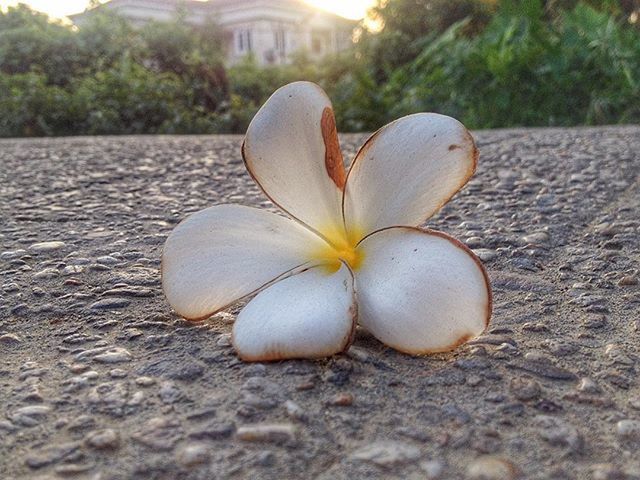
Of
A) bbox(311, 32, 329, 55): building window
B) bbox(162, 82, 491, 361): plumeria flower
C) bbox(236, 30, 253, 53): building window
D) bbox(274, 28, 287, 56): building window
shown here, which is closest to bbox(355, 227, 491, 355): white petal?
bbox(162, 82, 491, 361): plumeria flower

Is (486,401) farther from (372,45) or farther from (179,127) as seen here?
(372,45)

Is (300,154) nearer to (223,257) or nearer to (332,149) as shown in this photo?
(332,149)

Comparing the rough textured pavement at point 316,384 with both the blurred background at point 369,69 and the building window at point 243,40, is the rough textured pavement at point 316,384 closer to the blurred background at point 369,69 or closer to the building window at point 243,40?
the blurred background at point 369,69

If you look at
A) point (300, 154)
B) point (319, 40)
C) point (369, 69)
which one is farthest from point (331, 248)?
point (319, 40)

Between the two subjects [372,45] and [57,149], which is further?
[372,45]

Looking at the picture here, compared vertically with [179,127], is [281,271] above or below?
above

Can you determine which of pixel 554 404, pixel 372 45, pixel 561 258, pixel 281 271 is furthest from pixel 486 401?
pixel 372 45
